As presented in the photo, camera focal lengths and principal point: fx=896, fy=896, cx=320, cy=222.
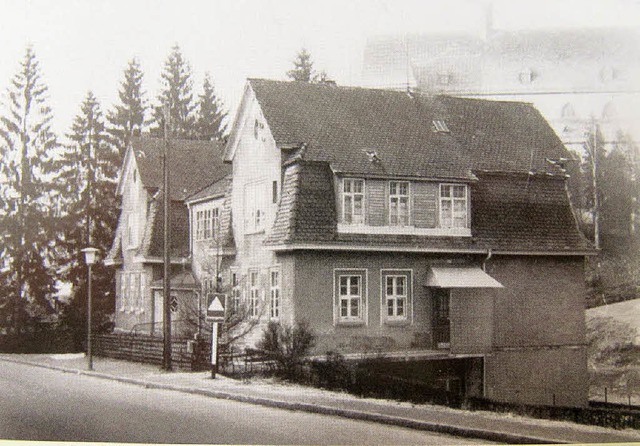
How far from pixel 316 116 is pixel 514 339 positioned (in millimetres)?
5056

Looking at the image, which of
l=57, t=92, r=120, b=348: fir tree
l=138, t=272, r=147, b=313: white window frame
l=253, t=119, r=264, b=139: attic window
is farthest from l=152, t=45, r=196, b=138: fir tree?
l=138, t=272, r=147, b=313: white window frame

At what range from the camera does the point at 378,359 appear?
556 inches

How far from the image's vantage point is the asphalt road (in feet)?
25.2

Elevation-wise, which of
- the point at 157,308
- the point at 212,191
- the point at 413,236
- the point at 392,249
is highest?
the point at 212,191

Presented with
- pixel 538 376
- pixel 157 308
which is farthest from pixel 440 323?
pixel 157 308

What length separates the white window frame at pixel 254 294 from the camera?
15.2 metres

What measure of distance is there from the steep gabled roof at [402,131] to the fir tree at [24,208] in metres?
4.85

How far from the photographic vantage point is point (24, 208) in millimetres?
9859

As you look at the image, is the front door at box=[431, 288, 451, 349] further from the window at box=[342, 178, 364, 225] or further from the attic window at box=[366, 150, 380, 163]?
the attic window at box=[366, 150, 380, 163]

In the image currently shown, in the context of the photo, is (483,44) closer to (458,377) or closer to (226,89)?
(226,89)

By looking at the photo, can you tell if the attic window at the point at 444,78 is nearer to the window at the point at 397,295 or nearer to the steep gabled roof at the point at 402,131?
the steep gabled roof at the point at 402,131

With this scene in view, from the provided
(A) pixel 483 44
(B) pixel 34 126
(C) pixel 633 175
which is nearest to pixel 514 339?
(C) pixel 633 175

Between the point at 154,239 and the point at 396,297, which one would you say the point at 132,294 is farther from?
the point at 396,297

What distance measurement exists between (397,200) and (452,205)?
1.02 meters
